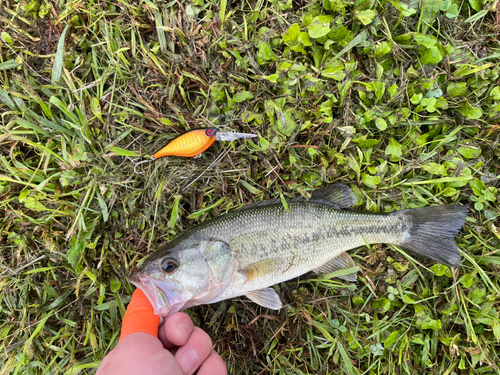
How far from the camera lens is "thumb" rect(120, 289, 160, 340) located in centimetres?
205

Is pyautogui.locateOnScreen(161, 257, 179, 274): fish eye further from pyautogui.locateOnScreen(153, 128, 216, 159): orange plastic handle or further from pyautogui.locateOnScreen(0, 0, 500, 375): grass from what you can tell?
pyautogui.locateOnScreen(153, 128, 216, 159): orange plastic handle

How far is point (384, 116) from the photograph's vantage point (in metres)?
2.95

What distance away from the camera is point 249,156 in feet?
9.74

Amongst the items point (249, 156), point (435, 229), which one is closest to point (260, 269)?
point (249, 156)

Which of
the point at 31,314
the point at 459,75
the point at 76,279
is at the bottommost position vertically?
the point at 31,314

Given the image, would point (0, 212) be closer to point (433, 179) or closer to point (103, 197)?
point (103, 197)

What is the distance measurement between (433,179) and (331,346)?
1983 millimetres

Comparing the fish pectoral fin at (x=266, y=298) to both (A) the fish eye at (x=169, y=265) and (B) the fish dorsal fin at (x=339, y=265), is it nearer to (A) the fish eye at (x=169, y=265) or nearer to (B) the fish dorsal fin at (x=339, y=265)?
(B) the fish dorsal fin at (x=339, y=265)

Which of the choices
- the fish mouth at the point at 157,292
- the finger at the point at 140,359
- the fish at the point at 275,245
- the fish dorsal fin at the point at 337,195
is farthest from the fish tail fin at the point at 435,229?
the finger at the point at 140,359

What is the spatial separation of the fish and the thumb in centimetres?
5

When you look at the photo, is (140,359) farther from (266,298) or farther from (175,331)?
(266,298)

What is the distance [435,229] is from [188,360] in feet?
8.33

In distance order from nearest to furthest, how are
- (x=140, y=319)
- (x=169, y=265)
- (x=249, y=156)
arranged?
1. (x=140, y=319)
2. (x=169, y=265)
3. (x=249, y=156)

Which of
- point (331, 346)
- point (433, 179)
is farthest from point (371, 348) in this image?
point (433, 179)
